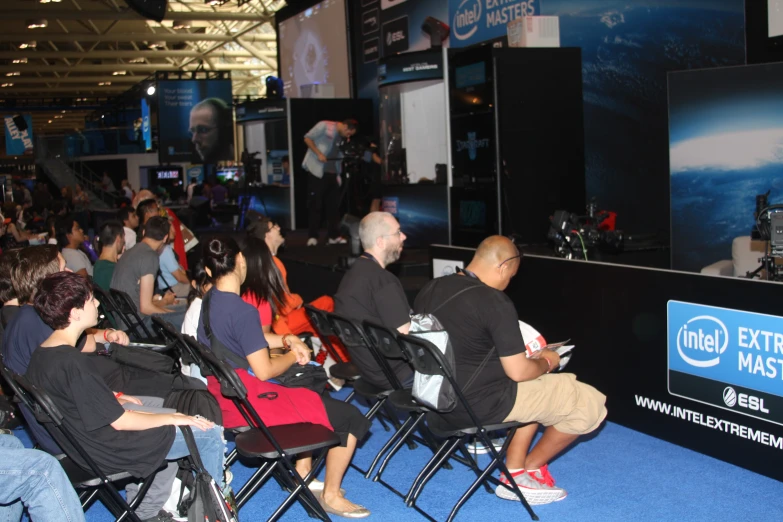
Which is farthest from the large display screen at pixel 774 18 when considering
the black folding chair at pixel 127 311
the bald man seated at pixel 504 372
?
the black folding chair at pixel 127 311

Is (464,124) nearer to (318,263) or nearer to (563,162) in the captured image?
(563,162)

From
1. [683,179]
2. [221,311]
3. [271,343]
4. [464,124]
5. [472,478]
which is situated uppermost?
[464,124]

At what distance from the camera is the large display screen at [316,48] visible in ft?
45.9

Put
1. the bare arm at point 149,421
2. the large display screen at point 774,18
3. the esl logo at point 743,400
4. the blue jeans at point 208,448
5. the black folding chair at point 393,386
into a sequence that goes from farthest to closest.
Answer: the large display screen at point 774,18 → the esl logo at point 743,400 → the black folding chair at point 393,386 → the blue jeans at point 208,448 → the bare arm at point 149,421

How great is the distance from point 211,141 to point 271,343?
48.7ft

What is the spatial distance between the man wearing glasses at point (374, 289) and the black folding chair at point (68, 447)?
1222 millimetres

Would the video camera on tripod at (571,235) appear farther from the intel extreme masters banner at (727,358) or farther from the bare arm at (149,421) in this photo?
the bare arm at (149,421)

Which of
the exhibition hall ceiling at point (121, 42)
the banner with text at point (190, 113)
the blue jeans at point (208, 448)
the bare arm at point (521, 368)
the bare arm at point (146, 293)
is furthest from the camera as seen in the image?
the exhibition hall ceiling at point (121, 42)

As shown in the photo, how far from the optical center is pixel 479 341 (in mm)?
3229

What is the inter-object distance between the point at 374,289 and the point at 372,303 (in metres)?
0.07

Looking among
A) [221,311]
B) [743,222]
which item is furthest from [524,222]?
[221,311]

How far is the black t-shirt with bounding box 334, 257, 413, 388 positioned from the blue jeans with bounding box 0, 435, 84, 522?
1.44m

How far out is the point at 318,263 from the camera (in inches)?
316

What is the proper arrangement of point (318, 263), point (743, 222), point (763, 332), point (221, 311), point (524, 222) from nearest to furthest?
point (221, 311) → point (763, 332) → point (743, 222) → point (524, 222) → point (318, 263)
